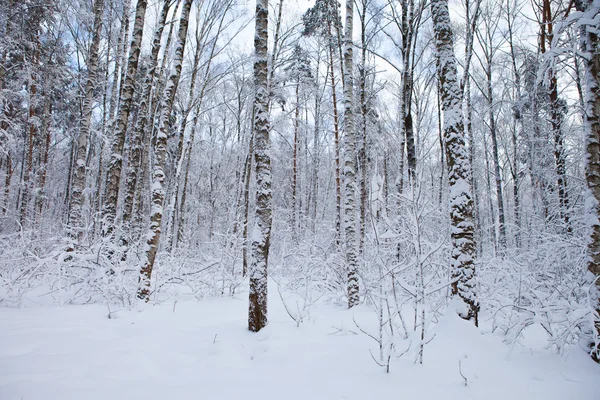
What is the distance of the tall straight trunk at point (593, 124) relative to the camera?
10.5ft

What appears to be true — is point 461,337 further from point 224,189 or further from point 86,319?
point 224,189

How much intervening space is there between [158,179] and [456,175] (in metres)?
5.66

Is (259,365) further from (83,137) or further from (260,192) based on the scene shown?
(83,137)

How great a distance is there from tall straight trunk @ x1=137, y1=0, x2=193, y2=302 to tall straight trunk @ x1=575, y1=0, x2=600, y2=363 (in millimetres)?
6745

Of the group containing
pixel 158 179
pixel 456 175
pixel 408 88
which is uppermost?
pixel 408 88

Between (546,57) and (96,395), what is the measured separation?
5.46m

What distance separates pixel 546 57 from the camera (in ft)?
10.6

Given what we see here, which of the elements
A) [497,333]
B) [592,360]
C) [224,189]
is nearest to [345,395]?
[592,360]

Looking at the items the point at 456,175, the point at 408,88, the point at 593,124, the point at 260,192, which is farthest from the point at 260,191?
the point at 408,88

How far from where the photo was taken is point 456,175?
4066 millimetres

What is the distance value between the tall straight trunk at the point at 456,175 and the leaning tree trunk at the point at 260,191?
263 cm

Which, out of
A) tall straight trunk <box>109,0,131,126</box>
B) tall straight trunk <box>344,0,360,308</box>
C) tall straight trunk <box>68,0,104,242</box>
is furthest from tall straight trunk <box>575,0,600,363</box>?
tall straight trunk <box>109,0,131,126</box>

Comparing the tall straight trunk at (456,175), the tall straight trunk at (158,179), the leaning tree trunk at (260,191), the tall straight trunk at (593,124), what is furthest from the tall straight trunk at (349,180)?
the tall straight trunk at (158,179)

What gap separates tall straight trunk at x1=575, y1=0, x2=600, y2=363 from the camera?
3205mm
